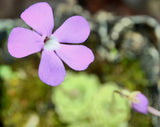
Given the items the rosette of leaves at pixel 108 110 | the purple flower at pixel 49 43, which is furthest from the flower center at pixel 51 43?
the rosette of leaves at pixel 108 110

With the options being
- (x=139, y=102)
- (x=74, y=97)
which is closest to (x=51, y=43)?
(x=139, y=102)

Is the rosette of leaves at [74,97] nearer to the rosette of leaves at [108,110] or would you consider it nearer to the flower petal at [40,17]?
the rosette of leaves at [108,110]

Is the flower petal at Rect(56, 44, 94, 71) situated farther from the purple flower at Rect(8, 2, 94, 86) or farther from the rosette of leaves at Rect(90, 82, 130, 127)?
the rosette of leaves at Rect(90, 82, 130, 127)

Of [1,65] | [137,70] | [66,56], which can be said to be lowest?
[1,65]

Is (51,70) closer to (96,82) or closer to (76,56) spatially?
(76,56)

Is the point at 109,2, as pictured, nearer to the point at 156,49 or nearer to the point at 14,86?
the point at 156,49

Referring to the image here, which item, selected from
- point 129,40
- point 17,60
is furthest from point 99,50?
point 17,60

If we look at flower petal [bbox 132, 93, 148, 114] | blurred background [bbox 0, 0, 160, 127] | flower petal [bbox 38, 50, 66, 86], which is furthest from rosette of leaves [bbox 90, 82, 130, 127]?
flower petal [bbox 38, 50, 66, 86]
